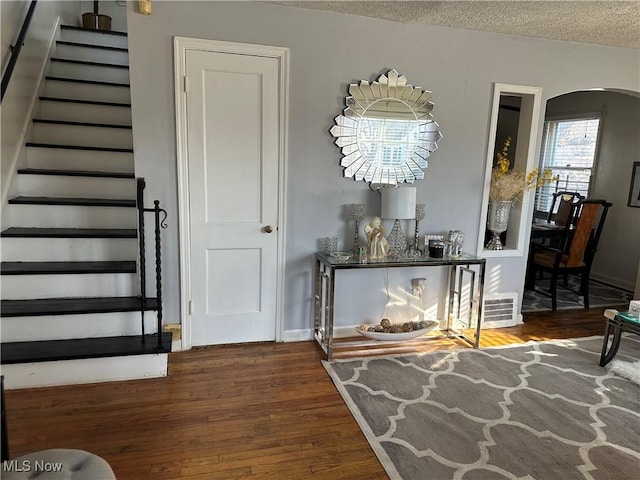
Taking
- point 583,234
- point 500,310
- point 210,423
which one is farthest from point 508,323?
point 210,423

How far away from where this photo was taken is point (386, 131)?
3320 mm

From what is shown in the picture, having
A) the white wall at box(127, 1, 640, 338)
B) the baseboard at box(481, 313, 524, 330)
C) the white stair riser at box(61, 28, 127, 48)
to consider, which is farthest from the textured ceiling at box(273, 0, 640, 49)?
the white stair riser at box(61, 28, 127, 48)

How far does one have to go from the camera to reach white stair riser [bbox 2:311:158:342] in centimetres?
262

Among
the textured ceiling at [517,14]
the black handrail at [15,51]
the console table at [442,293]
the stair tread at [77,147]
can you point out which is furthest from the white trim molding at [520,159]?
the black handrail at [15,51]

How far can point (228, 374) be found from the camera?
112 inches

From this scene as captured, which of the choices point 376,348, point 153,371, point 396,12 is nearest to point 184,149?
point 153,371

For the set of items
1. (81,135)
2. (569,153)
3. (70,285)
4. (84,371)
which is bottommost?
(84,371)

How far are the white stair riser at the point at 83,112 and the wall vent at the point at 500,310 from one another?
360cm

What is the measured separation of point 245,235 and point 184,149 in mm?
730

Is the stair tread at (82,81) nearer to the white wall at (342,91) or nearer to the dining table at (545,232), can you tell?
the white wall at (342,91)

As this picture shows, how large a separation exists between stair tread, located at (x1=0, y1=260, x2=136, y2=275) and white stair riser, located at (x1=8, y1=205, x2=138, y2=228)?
327 mm

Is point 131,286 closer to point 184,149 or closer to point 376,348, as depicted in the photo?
point 184,149

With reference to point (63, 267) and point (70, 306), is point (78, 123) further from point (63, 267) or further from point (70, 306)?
point (70, 306)

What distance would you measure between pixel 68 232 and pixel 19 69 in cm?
138
